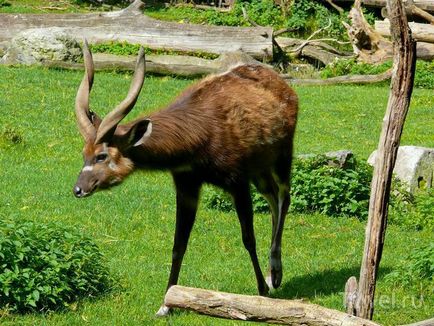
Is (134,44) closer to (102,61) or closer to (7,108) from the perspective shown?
(102,61)

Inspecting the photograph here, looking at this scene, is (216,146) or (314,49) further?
(314,49)

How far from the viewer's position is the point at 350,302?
642 cm

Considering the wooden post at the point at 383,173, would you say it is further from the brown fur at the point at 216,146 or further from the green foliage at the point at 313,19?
the green foliage at the point at 313,19

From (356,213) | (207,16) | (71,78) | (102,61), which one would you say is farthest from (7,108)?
(207,16)

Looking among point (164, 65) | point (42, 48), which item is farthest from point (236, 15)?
point (42, 48)

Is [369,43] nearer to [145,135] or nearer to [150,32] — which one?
[150,32]

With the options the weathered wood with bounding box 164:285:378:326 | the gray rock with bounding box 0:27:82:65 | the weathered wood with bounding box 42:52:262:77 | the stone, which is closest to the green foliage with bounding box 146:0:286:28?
the weathered wood with bounding box 42:52:262:77

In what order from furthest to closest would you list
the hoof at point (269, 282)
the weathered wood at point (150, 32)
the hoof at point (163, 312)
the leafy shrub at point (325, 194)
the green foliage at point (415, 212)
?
the weathered wood at point (150, 32) → the leafy shrub at point (325, 194) → the green foliage at point (415, 212) → the hoof at point (269, 282) → the hoof at point (163, 312)

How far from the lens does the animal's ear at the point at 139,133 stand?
8.48 meters

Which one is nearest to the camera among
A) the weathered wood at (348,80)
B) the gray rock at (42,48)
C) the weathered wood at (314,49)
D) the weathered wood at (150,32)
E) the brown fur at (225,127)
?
the brown fur at (225,127)

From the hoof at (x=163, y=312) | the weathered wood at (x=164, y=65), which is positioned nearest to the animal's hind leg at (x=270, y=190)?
the hoof at (x=163, y=312)

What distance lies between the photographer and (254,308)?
6.07m

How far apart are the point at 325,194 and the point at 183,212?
3885 mm

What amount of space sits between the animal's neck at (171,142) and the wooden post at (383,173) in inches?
105
